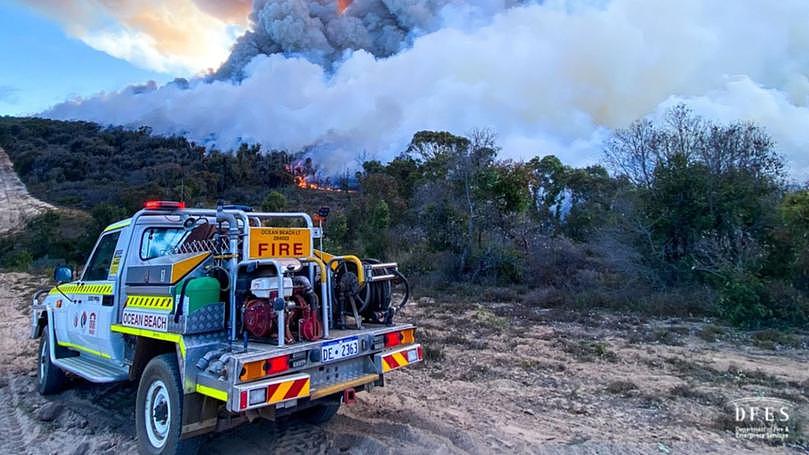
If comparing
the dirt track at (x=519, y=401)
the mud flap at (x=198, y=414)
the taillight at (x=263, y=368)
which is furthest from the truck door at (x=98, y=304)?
the taillight at (x=263, y=368)

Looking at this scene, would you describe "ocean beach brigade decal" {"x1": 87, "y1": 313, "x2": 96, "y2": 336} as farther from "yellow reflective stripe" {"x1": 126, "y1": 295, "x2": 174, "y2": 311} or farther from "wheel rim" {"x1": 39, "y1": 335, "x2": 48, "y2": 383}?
"wheel rim" {"x1": 39, "y1": 335, "x2": 48, "y2": 383}

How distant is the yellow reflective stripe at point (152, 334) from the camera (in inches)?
157

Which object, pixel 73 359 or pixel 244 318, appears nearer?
pixel 244 318

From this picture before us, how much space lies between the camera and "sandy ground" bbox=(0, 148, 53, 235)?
1594 inches

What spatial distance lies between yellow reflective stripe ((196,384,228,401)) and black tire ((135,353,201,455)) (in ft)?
0.87

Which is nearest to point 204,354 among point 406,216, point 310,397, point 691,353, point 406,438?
point 310,397

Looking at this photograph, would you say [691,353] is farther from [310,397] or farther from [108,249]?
[108,249]

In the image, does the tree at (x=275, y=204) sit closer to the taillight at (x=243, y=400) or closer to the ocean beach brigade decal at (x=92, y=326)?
the ocean beach brigade decal at (x=92, y=326)

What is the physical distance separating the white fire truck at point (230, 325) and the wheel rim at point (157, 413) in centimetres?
1

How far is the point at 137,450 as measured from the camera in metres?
4.56

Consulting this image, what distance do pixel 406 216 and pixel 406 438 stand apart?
19670mm

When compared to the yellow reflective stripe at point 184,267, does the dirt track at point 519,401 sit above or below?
below

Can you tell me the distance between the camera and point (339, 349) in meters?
4.21

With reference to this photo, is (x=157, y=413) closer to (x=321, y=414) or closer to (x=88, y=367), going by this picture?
(x=321, y=414)
